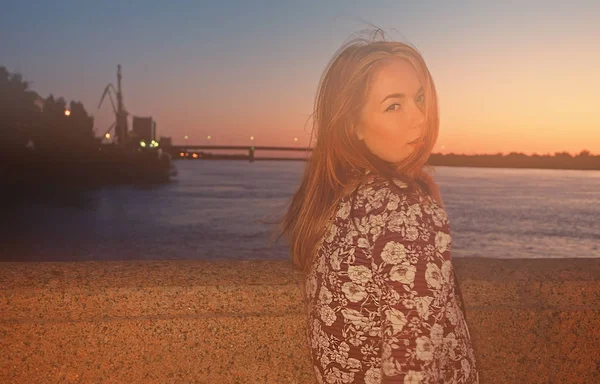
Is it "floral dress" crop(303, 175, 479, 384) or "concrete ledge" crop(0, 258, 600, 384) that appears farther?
"concrete ledge" crop(0, 258, 600, 384)

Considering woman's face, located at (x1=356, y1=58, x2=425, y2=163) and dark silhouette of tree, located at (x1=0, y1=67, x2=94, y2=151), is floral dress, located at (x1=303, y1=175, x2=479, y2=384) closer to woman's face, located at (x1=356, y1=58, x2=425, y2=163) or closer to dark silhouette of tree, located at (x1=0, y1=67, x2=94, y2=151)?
woman's face, located at (x1=356, y1=58, x2=425, y2=163)

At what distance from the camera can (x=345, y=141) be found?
153cm

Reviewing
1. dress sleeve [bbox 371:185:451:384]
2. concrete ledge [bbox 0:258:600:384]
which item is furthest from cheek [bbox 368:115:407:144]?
concrete ledge [bbox 0:258:600:384]

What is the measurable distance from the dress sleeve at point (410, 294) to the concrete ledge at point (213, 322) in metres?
0.95

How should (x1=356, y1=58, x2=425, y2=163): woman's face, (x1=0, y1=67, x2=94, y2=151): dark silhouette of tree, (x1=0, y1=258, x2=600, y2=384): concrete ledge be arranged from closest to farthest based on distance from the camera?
(x1=356, y1=58, x2=425, y2=163): woman's face < (x1=0, y1=258, x2=600, y2=384): concrete ledge < (x1=0, y1=67, x2=94, y2=151): dark silhouette of tree

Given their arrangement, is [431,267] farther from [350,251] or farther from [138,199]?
[138,199]

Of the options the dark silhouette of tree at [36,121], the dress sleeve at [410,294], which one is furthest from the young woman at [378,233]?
the dark silhouette of tree at [36,121]

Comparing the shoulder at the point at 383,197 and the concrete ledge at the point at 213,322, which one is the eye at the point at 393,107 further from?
the concrete ledge at the point at 213,322

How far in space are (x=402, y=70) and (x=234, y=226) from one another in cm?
4651

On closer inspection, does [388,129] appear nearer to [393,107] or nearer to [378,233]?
[393,107]

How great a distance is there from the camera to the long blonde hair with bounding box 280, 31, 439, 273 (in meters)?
1.48

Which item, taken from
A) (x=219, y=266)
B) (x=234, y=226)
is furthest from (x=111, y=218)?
(x=219, y=266)

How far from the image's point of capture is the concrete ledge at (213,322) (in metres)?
2.05

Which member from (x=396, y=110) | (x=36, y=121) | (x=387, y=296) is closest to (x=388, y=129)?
(x=396, y=110)
